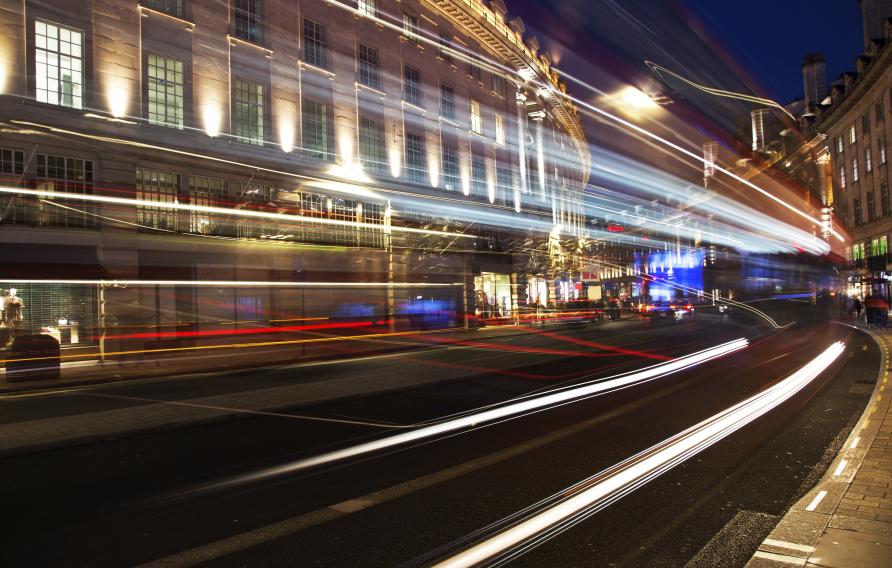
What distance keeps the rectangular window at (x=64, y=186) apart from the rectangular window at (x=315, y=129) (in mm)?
9369

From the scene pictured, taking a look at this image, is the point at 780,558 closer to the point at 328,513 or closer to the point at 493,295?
the point at 328,513

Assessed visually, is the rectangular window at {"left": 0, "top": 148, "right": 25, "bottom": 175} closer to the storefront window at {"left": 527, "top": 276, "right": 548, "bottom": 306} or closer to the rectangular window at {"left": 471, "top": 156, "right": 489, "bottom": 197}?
the rectangular window at {"left": 471, "top": 156, "right": 489, "bottom": 197}

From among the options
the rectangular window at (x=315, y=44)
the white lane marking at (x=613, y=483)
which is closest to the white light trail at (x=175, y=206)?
the rectangular window at (x=315, y=44)

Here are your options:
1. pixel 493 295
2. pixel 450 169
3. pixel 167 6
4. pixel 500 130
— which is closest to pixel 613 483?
pixel 167 6

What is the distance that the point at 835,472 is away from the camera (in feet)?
18.4

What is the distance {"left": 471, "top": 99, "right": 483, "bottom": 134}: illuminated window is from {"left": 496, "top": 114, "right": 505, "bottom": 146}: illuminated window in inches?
77.6

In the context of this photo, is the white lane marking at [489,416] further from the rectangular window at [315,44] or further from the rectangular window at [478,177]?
the rectangular window at [478,177]

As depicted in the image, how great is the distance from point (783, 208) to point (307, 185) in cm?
6793

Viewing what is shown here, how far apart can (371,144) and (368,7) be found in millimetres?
7601

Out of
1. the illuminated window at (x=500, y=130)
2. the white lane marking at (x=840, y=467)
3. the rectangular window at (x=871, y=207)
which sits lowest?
the white lane marking at (x=840, y=467)

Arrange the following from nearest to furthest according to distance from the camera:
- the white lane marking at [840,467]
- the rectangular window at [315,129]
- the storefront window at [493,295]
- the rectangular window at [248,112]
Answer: the white lane marking at [840,467], the rectangular window at [248,112], the rectangular window at [315,129], the storefront window at [493,295]

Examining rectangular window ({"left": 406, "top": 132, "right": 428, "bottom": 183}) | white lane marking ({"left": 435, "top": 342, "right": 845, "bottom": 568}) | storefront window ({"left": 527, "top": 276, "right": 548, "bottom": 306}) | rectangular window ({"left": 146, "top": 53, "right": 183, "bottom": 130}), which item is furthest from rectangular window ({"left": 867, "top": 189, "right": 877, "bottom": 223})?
rectangular window ({"left": 146, "top": 53, "right": 183, "bottom": 130})

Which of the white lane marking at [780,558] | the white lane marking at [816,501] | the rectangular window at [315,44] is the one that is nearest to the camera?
the white lane marking at [780,558]

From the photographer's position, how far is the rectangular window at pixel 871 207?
52.3 m
